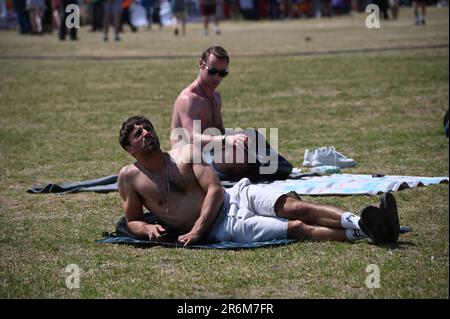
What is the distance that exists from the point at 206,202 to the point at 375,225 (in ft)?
3.79

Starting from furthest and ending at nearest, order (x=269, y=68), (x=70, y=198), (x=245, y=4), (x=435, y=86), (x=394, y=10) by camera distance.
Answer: (x=245, y=4) → (x=394, y=10) → (x=269, y=68) → (x=435, y=86) → (x=70, y=198)

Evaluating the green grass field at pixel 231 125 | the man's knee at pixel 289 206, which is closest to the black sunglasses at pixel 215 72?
the green grass field at pixel 231 125

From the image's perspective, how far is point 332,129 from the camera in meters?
12.6

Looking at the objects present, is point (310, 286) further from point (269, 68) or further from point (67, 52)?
point (67, 52)

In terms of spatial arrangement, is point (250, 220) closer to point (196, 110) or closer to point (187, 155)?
point (187, 155)

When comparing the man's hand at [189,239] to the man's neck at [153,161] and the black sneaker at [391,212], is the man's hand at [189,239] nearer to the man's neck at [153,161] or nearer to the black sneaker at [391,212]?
the man's neck at [153,161]

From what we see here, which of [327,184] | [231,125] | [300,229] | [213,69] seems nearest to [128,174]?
[300,229]

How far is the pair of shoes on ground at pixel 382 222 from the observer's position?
6094 millimetres

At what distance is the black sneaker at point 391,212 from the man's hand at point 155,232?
5.06 ft

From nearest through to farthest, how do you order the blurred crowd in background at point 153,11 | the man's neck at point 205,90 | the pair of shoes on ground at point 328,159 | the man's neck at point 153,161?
the man's neck at point 153,161, the man's neck at point 205,90, the pair of shoes on ground at point 328,159, the blurred crowd in background at point 153,11

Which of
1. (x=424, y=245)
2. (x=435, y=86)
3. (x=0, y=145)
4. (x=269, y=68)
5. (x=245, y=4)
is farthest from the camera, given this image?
(x=245, y=4)

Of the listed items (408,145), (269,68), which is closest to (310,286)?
(408,145)

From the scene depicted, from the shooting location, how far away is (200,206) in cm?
663

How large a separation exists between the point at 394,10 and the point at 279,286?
1320 inches
